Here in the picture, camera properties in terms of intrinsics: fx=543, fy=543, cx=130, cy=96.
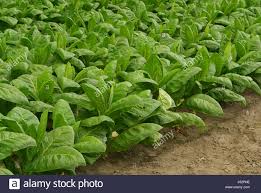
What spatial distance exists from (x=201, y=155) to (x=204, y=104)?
1.73ft

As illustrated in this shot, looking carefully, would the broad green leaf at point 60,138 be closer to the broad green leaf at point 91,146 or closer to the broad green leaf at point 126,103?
the broad green leaf at point 91,146

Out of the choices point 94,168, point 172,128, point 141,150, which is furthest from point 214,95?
point 94,168

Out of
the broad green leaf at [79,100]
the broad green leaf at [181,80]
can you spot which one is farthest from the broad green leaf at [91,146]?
the broad green leaf at [181,80]

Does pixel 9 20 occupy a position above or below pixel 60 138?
above

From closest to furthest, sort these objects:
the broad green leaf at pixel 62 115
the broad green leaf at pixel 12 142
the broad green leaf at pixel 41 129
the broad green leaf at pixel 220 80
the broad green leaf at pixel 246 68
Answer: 1. the broad green leaf at pixel 12 142
2. the broad green leaf at pixel 41 129
3. the broad green leaf at pixel 62 115
4. the broad green leaf at pixel 220 80
5. the broad green leaf at pixel 246 68

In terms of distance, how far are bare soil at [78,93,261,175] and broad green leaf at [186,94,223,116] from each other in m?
0.21

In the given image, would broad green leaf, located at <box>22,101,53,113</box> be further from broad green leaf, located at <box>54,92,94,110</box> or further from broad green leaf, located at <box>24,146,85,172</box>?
broad green leaf, located at <box>24,146,85,172</box>

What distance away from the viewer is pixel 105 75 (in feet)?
15.8

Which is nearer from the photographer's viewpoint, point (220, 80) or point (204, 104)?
point (204, 104)

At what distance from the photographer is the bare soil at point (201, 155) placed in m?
4.18

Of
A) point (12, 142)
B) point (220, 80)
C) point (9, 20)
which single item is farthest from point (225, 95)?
point (9, 20)

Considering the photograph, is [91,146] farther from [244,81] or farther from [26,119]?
[244,81]

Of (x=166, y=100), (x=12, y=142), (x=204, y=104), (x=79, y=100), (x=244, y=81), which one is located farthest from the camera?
(x=244, y=81)

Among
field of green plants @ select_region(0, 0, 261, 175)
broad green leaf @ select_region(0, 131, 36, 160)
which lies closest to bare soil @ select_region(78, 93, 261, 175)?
field of green plants @ select_region(0, 0, 261, 175)
